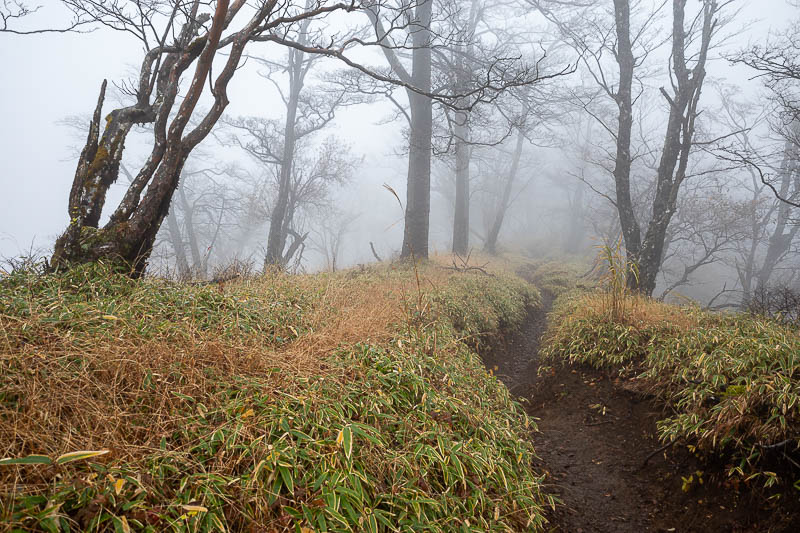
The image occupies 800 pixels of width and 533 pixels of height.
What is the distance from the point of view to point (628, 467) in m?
3.16

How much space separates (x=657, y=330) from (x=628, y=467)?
7.04ft

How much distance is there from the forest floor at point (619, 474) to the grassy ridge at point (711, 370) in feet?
0.57

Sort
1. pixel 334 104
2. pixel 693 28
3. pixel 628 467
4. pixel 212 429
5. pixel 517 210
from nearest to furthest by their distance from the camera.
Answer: pixel 212 429, pixel 628 467, pixel 693 28, pixel 334 104, pixel 517 210

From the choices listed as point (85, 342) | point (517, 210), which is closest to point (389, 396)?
point (85, 342)

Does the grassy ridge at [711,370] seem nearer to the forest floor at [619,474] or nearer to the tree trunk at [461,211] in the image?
the forest floor at [619,474]

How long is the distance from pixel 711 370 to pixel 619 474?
1.20 meters

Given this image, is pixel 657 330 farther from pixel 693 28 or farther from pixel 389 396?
pixel 693 28

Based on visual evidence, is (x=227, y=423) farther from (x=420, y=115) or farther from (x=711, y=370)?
(x=420, y=115)

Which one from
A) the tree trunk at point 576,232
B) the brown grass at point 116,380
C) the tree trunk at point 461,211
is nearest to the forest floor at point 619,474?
the brown grass at point 116,380

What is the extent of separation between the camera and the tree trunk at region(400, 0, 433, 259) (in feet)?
32.5

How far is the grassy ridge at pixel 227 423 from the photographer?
1.53m

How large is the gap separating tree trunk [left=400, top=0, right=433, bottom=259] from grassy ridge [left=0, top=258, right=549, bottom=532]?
6.65 m

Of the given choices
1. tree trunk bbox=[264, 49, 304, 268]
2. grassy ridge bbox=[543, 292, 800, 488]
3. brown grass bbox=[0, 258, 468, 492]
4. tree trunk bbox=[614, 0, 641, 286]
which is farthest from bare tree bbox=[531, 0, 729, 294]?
tree trunk bbox=[264, 49, 304, 268]

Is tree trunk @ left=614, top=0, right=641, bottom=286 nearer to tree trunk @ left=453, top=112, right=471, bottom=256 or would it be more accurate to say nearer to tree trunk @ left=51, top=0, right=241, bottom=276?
tree trunk @ left=453, top=112, right=471, bottom=256
